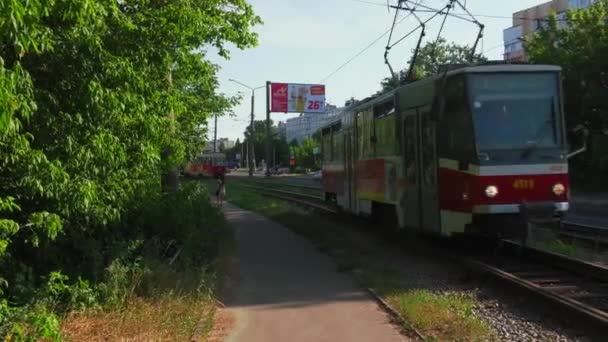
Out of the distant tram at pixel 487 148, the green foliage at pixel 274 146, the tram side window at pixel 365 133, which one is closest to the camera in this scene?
the distant tram at pixel 487 148

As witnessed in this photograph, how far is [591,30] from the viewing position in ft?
109

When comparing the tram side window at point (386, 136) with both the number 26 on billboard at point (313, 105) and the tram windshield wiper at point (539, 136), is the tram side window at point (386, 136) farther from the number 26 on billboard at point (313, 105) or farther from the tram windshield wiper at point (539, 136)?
the number 26 on billboard at point (313, 105)

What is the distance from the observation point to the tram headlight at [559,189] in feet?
35.1

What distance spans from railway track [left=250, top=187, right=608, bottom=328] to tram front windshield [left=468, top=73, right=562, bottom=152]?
1.77m

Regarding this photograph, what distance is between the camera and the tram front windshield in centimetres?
1071

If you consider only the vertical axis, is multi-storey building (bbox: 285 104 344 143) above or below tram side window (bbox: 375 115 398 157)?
above

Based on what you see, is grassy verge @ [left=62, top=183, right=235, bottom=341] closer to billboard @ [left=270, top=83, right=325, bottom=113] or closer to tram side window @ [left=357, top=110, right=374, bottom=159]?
tram side window @ [left=357, top=110, right=374, bottom=159]

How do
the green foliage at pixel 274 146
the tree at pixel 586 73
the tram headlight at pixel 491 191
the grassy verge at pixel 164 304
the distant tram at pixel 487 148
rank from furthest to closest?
the green foliage at pixel 274 146, the tree at pixel 586 73, the distant tram at pixel 487 148, the tram headlight at pixel 491 191, the grassy verge at pixel 164 304

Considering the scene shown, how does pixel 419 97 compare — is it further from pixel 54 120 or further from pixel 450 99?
pixel 54 120

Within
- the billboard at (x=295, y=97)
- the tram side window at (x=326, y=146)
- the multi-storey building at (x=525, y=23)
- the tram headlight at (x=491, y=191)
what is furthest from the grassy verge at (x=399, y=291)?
the multi-storey building at (x=525, y=23)

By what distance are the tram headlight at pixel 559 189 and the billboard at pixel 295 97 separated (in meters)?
58.1

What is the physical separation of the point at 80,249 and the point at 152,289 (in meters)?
1.03

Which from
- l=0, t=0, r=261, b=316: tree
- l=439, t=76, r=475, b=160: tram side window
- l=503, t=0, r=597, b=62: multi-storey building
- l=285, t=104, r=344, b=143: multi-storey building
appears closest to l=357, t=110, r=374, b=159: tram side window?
l=439, t=76, r=475, b=160: tram side window

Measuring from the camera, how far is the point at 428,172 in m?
11.7
